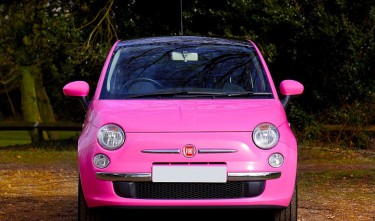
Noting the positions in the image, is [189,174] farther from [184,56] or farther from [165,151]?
[184,56]

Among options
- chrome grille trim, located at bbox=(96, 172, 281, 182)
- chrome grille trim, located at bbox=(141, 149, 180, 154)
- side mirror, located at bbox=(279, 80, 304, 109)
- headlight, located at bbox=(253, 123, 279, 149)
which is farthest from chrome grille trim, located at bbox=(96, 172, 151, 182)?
side mirror, located at bbox=(279, 80, 304, 109)

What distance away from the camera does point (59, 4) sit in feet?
62.2

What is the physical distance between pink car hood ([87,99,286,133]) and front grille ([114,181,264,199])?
1.29 feet

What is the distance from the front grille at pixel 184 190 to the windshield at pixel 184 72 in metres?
0.91

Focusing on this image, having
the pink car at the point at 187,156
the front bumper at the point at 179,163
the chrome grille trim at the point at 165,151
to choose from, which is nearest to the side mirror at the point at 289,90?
the pink car at the point at 187,156

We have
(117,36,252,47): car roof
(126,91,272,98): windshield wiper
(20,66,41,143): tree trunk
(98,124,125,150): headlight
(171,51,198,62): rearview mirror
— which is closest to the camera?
(98,124,125,150): headlight

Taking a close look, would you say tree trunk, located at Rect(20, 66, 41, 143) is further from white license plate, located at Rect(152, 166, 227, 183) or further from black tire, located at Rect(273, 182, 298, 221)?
white license plate, located at Rect(152, 166, 227, 183)

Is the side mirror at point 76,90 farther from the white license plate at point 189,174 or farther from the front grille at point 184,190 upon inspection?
the white license plate at point 189,174

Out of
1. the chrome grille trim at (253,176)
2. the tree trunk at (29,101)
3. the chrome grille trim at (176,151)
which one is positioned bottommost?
the tree trunk at (29,101)

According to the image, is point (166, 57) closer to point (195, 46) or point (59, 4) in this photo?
point (195, 46)

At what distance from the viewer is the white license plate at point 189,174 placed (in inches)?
226

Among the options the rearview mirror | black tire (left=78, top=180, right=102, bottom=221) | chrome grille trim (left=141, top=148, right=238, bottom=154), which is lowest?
black tire (left=78, top=180, right=102, bottom=221)

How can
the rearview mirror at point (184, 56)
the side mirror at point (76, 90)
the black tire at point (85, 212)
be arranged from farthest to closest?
the rearview mirror at point (184, 56), the side mirror at point (76, 90), the black tire at point (85, 212)

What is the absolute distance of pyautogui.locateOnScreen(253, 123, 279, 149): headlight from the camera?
5.89m
